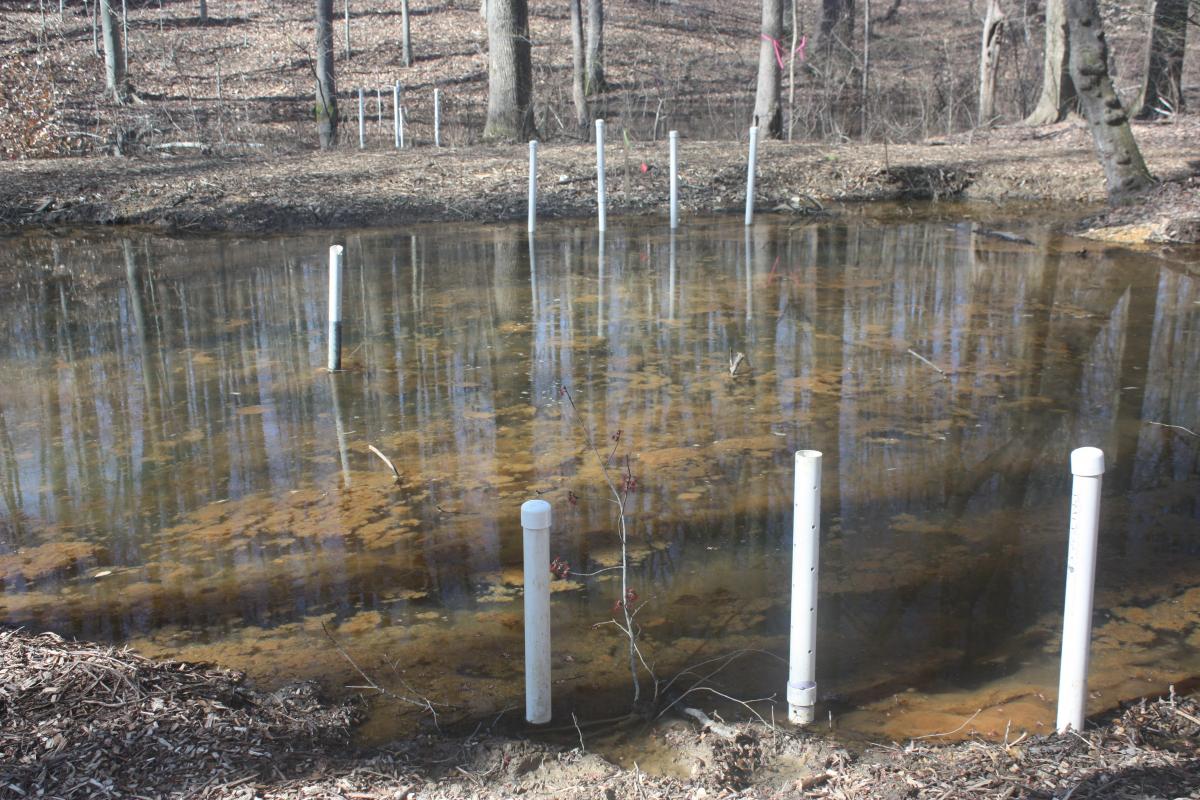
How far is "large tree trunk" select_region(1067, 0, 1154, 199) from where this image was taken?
53.0ft

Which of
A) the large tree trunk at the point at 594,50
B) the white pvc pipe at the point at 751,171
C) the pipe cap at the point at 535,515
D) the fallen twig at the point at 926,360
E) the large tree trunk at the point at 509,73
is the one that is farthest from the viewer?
the large tree trunk at the point at 594,50

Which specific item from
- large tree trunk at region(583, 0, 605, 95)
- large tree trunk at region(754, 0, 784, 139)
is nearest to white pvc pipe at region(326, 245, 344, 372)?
large tree trunk at region(754, 0, 784, 139)

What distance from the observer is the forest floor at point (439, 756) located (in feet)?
12.1

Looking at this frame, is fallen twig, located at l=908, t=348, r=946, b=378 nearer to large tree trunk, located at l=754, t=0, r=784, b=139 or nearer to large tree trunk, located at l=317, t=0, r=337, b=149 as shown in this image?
large tree trunk, located at l=754, t=0, r=784, b=139

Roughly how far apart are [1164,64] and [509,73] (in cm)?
1566

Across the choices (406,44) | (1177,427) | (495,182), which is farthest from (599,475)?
(406,44)

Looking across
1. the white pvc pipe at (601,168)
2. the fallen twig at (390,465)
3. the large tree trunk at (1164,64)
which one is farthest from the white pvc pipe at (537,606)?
the large tree trunk at (1164,64)

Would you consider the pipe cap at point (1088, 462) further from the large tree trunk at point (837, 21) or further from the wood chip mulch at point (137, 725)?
the large tree trunk at point (837, 21)

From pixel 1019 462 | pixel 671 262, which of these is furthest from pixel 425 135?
pixel 1019 462

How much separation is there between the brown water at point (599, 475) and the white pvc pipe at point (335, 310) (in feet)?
0.65

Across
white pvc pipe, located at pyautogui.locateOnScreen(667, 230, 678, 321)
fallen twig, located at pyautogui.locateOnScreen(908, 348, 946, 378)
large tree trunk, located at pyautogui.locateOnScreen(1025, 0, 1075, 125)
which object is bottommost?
fallen twig, located at pyautogui.locateOnScreen(908, 348, 946, 378)

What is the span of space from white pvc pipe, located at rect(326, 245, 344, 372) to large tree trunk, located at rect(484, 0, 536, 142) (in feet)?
55.0

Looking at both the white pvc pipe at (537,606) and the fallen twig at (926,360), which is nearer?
the white pvc pipe at (537,606)

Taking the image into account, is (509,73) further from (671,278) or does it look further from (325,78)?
(671,278)
